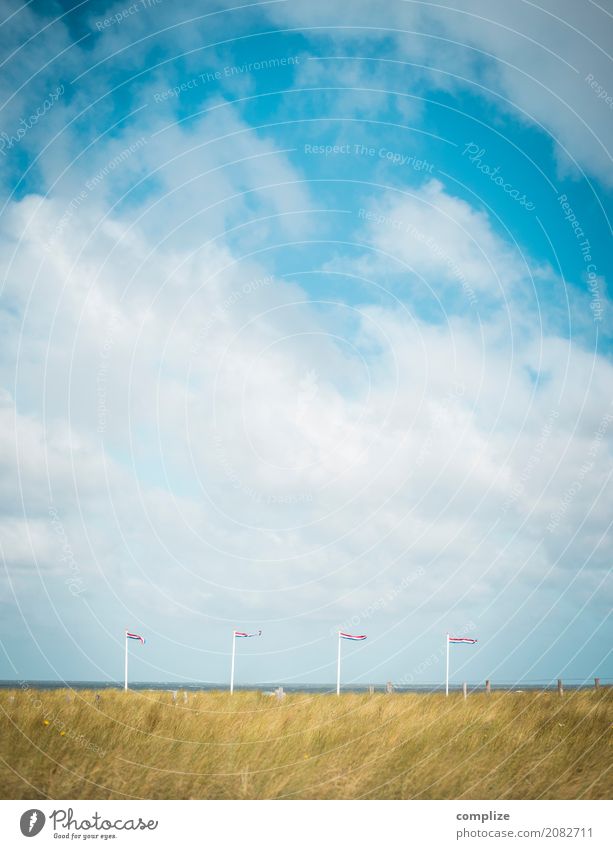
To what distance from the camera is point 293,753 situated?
11336mm

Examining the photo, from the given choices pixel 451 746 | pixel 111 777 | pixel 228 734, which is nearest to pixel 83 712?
pixel 228 734

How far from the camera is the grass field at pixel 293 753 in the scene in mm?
9352

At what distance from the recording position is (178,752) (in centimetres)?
1092

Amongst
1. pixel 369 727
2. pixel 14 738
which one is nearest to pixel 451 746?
pixel 369 727

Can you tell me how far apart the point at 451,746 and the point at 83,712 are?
7599 millimetres

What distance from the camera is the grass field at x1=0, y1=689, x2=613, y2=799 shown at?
9352 millimetres
